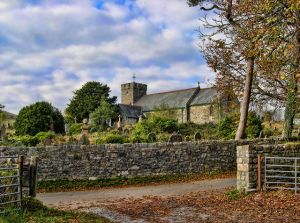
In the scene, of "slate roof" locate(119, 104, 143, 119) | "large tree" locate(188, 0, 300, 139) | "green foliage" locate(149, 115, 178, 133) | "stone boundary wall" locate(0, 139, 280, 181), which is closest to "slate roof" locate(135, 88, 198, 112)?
"slate roof" locate(119, 104, 143, 119)

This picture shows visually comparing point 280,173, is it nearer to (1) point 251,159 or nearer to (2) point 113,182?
(1) point 251,159

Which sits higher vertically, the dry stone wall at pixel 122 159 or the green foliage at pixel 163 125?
the green foliage at pixel 163 125

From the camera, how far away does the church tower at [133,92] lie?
79750 mm

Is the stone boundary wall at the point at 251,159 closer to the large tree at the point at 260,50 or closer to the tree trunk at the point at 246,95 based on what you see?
the large tree at the point at 260,50

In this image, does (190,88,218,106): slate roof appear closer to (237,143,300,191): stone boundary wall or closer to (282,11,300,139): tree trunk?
(282,11,300,139): tree trunk

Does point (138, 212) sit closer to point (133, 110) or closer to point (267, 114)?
point (267, 114)

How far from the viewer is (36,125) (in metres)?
31.9

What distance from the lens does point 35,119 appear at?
3212 centimetres

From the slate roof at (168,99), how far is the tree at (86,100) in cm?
862

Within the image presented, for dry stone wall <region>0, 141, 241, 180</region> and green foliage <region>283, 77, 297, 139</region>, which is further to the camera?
green foliage <region>283, 77, 297, 139</region>

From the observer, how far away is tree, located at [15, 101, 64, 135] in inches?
1254

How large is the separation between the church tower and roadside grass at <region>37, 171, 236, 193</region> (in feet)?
200

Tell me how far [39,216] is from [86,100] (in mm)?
51374

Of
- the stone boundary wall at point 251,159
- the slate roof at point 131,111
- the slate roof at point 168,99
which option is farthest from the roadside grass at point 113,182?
the slate roof at point 131,111
